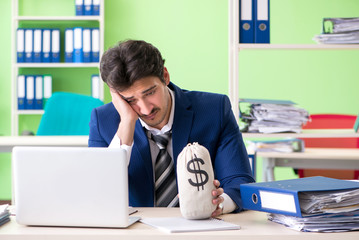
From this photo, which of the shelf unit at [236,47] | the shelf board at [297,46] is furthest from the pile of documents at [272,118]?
the shelf board at [297,46]

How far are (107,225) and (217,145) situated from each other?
0.69m

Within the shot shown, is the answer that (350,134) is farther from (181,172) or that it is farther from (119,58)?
(181,172)

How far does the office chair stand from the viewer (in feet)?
12.5

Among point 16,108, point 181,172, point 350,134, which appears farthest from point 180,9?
point 181,172

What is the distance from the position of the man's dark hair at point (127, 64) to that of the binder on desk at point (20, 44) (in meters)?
3.32

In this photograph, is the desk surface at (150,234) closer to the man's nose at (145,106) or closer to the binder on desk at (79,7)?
the man's nose at (145,106)

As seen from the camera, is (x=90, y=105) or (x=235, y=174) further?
(x=90, y=105)

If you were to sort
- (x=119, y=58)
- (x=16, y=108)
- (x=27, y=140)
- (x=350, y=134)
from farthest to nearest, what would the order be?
(x=16, y=108), (x=27, y=140), (x=350, y=134), (x=119, y=58)

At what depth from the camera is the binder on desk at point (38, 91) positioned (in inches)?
185

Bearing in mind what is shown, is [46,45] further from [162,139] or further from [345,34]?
[162,139]

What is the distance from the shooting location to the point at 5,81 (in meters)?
4.97

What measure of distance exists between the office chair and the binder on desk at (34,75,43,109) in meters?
2.35

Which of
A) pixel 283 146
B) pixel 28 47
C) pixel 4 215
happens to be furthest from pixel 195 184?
pixel 28 47

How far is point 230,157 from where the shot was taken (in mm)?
1711
